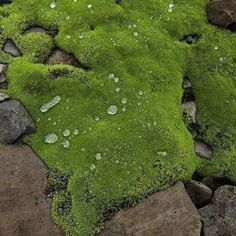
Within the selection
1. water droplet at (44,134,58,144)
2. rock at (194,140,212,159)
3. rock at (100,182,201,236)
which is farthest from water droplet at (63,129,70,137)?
rock at (194,140,212,159)

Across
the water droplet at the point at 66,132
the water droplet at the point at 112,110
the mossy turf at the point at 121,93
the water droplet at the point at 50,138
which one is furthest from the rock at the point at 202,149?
the water droplet at the point at 50,138

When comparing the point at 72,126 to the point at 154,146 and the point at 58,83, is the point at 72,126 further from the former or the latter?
the point at 154,146

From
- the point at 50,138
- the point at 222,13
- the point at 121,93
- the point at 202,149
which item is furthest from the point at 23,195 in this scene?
the point at 222,13

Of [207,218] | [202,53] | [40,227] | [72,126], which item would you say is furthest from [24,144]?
[202,53]

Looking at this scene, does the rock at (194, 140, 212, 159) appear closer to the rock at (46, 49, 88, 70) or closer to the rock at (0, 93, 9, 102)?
the rock at (46, 49, 88, 70)

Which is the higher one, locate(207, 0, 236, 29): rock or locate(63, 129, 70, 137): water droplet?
locate(207, 0, 236, 29): rock

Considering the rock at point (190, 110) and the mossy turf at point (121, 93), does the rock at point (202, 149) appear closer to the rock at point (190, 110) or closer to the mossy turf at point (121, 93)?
the mossy turf at point (121, 93)
